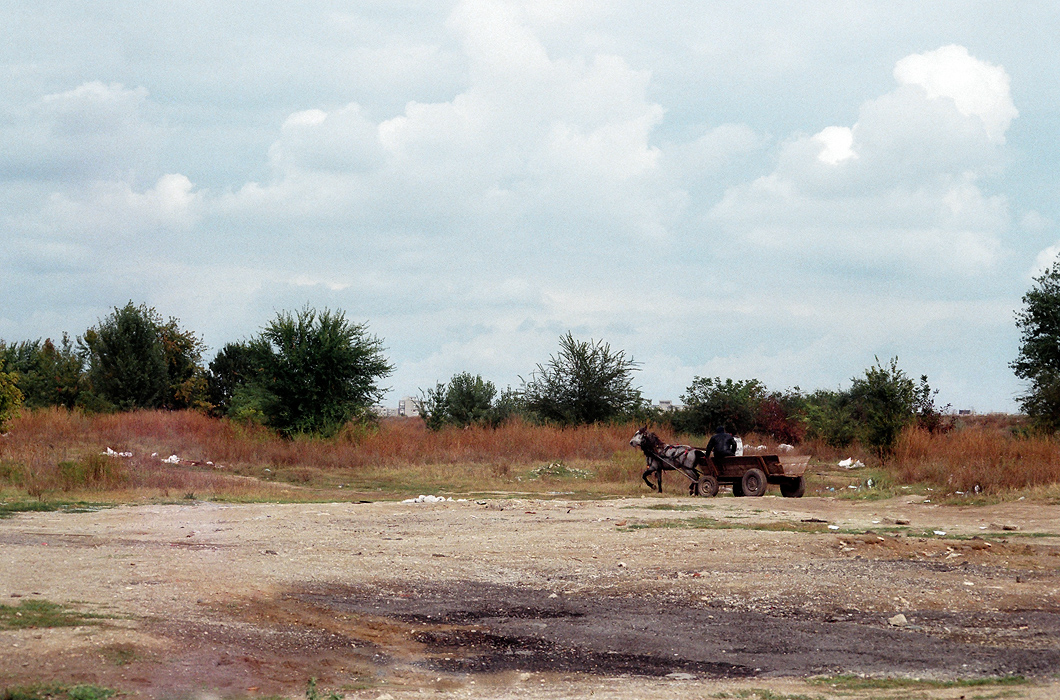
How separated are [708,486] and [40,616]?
16766 millimetres

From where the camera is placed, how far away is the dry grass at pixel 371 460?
75.7 ft

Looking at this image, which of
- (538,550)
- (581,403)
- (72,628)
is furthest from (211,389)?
(72,628)

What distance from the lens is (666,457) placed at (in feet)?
79.9

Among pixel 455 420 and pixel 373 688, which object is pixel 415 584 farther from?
pixel 455 420

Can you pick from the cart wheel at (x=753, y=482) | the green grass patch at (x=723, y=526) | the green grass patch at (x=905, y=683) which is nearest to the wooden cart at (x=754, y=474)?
the cart wheel at (x=753, y=482)

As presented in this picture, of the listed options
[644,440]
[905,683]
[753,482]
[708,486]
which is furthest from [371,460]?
[905,683]

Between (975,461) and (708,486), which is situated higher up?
(975,461)

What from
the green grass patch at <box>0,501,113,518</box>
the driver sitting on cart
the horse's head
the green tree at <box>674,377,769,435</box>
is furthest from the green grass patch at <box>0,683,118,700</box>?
the green tree at <box>674,377,769,435</box>

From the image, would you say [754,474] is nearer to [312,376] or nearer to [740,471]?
[740,471]

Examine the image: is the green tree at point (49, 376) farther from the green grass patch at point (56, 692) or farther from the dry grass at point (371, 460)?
the green grass patch at point (56, 692)

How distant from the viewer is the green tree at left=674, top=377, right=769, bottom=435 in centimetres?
5059

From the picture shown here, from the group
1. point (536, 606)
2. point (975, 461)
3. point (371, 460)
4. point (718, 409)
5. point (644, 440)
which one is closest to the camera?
point (536, 606)

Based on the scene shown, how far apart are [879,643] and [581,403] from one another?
38.1 metres

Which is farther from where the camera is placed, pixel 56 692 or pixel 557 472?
pixel 557 472
